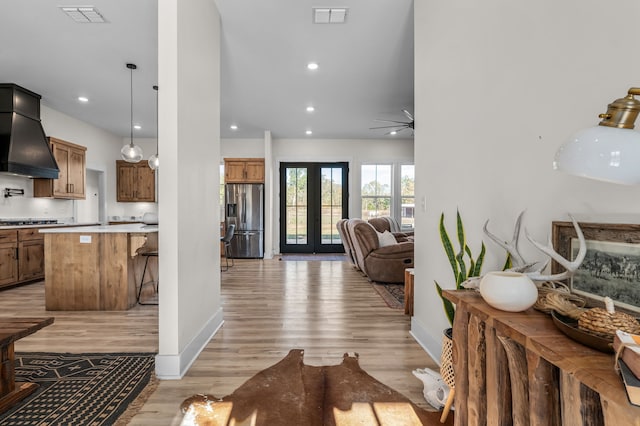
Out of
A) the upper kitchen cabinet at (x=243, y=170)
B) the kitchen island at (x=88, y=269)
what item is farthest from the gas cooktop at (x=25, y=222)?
the upper kitchen cabinet at (x=243, y=170)

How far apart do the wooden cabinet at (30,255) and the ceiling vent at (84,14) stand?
343cm

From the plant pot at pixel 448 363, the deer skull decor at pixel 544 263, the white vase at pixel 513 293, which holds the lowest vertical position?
the plant pot at pixel 448 363

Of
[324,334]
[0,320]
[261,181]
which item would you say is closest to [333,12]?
[324,334]

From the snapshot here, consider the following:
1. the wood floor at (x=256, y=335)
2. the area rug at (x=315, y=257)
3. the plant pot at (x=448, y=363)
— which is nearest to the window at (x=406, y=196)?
the area rug at (x=315, y=257)

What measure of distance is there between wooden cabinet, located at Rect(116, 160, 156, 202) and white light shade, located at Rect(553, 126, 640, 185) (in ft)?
27.3

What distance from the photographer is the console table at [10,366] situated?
177 cm

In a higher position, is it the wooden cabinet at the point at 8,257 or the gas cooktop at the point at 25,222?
the gas cooktop at the point at 25,222

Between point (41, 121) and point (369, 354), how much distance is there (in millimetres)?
6421

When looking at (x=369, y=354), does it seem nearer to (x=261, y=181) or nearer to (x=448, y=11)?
(x=448, y=11)

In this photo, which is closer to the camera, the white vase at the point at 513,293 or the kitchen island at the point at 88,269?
the white vase at the point at 513,293

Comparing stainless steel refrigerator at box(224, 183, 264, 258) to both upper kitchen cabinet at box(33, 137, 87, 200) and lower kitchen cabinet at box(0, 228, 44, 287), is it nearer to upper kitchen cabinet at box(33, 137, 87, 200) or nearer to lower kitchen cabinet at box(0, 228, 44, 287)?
upper kitchen cabinet at box(33, 137, 87, 200)

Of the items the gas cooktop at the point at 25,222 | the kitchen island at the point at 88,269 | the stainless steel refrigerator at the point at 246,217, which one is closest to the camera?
the kitchen island at the point at 88,269

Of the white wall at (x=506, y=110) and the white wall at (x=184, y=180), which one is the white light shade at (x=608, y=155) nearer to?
the white wall at (x=506, y=110)

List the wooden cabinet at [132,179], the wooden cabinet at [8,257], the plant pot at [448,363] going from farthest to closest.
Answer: the wooden cabinet at [132,179], the wooden cabinet at [8,257], the plant pot at [448,363]
